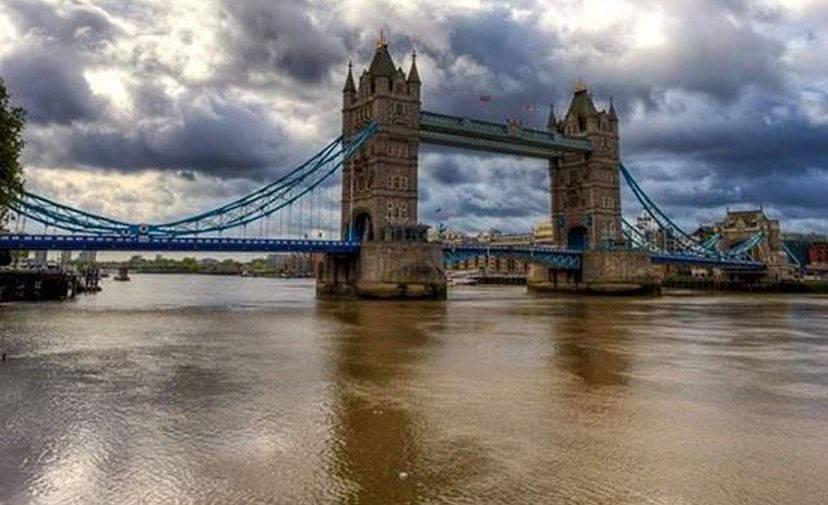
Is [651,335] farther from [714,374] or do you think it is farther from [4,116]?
[4,116]

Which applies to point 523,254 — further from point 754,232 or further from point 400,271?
point 754,232

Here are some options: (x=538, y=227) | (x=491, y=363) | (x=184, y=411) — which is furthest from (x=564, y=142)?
(x=538, y=227)

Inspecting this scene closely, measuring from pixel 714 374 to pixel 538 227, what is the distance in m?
166

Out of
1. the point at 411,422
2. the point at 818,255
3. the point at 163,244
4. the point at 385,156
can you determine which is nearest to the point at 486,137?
the point at 385,156

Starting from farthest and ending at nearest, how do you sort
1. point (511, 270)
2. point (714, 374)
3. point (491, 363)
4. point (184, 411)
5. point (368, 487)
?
1. point (511, 270)
2. point (491, 363)
3. point (714, 374)
4. point (184, 411)
5. point (368, 487)

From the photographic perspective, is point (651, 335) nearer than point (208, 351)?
No

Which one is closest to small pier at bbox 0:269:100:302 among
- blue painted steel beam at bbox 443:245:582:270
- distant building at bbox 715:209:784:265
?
blue painted steel beam at bbox 443:245:582:270

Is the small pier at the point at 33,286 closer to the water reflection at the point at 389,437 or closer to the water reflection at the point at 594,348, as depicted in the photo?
the water reflection at the point at 389,437

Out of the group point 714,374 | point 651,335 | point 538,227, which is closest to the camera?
point 714,374

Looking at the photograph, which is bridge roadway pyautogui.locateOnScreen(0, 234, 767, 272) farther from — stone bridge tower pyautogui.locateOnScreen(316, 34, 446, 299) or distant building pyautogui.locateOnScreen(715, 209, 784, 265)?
distant building pyautogui.locateOnScreen(715, 209, 784, 265)

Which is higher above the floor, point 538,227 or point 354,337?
point 538,227

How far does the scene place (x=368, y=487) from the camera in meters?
7.82

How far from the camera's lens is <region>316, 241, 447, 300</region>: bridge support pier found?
184 ft

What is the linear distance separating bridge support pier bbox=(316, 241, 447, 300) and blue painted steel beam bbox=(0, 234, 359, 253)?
250 cm
